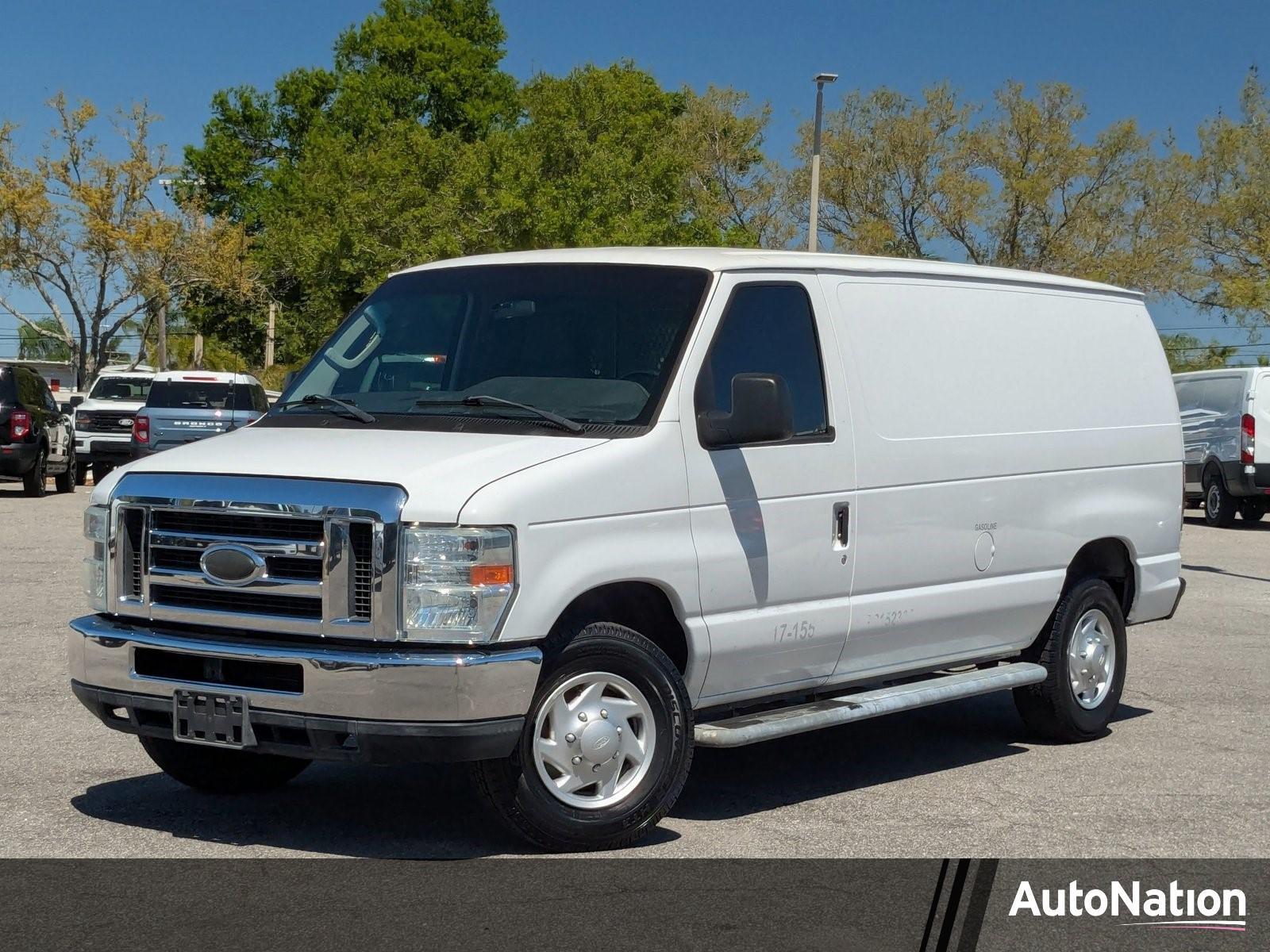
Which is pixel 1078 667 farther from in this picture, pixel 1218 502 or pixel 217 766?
pixel 1218 502

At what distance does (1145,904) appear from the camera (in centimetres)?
572

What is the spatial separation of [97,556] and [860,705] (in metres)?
2.99

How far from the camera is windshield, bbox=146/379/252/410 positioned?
26.8 metres

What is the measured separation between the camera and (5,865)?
232 inches

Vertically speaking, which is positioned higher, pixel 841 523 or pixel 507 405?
pixel 507 405

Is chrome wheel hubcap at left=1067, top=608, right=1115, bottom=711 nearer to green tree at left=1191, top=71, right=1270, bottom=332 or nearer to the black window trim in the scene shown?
the black window trim

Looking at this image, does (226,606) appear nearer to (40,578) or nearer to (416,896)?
(416,896)

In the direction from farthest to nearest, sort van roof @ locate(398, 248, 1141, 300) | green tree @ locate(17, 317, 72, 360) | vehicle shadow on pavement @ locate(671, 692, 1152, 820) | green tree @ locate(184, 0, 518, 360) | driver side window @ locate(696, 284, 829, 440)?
green tree @ locate(17, 317, 72, 360), green tree @ locate(184, 0, 518, 360), vehicle shadow on pavement @ locate(671, 692, 1152, 820), van roof @ locate(398, 248, 1141, 300), driver side window @ locate(696, 284, 829, 440)

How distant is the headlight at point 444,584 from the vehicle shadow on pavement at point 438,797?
2.63ft

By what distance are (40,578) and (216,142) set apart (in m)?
54.0

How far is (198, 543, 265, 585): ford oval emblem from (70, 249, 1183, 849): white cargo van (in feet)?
0.03

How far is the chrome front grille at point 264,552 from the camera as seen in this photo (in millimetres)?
5754

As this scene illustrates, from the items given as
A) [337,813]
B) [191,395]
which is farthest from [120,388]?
[337,813]

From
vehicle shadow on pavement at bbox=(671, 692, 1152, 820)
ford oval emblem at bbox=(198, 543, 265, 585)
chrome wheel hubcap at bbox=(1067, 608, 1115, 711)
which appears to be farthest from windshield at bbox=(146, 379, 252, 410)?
ford oval emblem at bbox=(198, 543, 265, 585)
